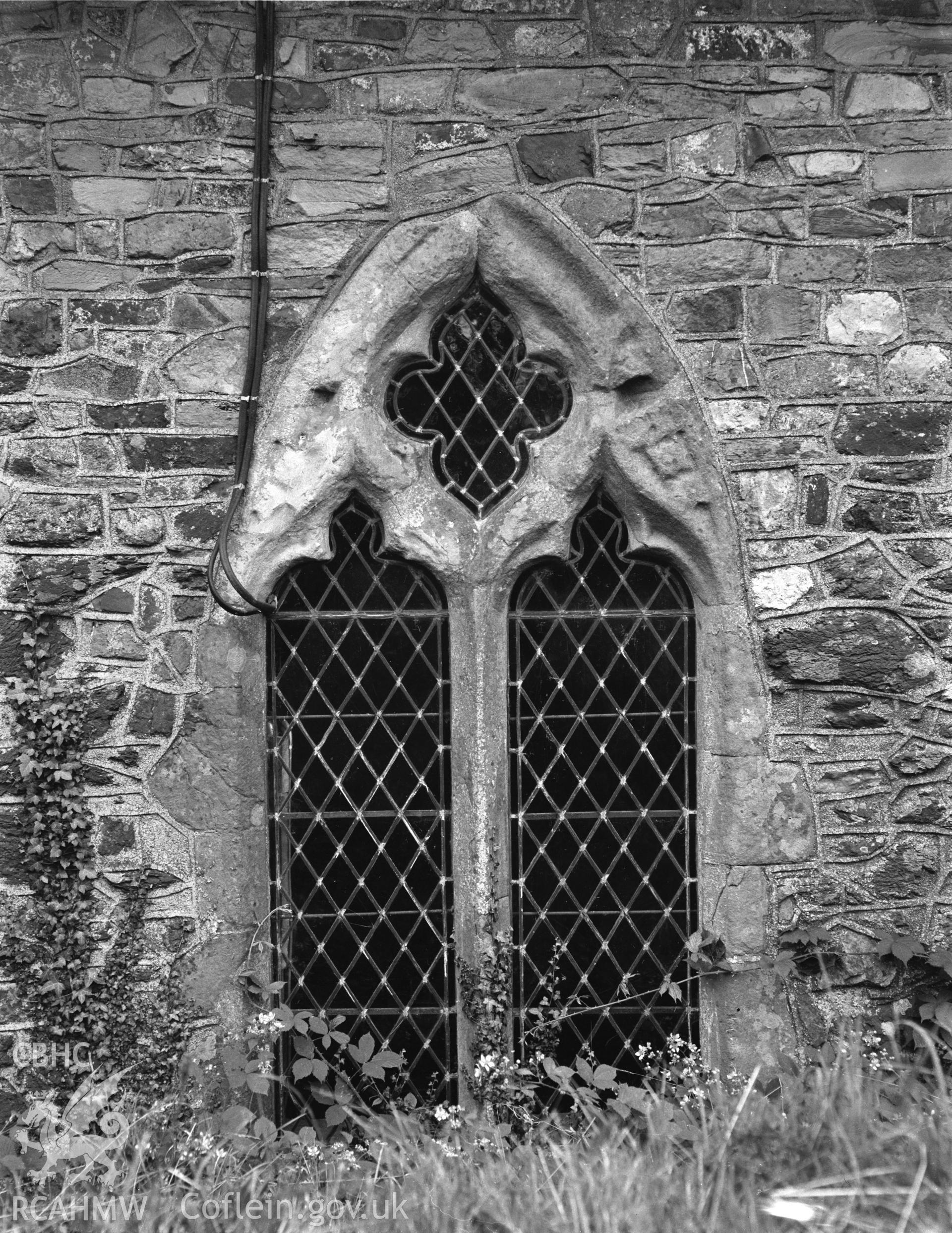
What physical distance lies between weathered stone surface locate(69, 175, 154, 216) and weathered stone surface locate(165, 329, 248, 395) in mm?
487

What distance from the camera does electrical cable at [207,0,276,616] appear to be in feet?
12.1

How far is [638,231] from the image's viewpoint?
375 cm

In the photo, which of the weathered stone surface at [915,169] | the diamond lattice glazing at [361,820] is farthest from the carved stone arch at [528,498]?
the weathered stone surface at [915,169]

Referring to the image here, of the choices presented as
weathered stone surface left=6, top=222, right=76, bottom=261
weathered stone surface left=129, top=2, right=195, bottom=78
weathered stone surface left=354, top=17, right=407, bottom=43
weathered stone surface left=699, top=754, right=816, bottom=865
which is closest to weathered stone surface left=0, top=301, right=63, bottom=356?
weathered stone surface left=6, top=222, right=76, bottom=261

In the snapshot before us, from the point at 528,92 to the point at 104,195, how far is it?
1.44m

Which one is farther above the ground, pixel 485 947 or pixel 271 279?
pixel 271 279

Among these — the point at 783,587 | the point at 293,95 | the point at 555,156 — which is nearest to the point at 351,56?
the point at 293,95

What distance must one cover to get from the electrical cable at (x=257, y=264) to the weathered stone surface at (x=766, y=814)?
1.68 m

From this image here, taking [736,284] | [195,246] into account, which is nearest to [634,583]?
[736,284]

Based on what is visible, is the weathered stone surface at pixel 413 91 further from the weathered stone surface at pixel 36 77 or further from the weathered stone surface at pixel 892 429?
the weathered stone surface at pixel 892 429

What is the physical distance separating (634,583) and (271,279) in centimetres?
160

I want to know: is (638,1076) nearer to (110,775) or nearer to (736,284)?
(110,775)

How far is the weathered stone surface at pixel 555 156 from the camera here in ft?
12.3

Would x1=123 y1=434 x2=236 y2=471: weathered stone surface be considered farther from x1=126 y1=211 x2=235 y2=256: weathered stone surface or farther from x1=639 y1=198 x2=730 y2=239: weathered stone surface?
x1=639 y1=198 x2=730 y2=239: weathered stone surface
